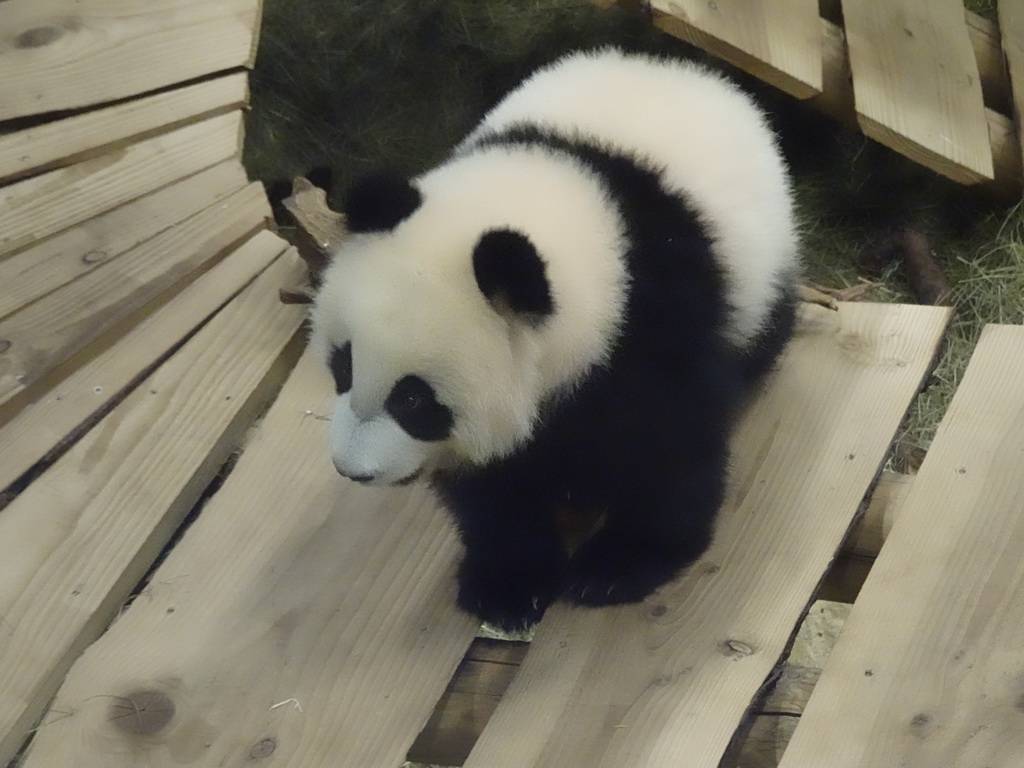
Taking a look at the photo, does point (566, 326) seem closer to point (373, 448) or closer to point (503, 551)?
point (373, 448)

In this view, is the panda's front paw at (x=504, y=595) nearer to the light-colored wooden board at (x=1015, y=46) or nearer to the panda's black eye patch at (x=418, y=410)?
the panda's black eye patch at (x=418, y=410)

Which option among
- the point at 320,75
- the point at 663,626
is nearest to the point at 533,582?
the point at 663,626

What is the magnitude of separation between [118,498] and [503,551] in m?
0.84

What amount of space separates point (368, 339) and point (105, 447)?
924mm

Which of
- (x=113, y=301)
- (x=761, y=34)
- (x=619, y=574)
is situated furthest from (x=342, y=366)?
(x=761, y=34)

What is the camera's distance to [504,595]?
1930 millimetres

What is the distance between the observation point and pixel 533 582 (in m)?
1.99

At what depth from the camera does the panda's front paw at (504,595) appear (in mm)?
1918

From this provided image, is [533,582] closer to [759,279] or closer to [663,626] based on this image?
[663,626]

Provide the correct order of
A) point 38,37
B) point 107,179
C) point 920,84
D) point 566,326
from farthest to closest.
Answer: point 920,84, point 38,37, point 107,179, point 566,326

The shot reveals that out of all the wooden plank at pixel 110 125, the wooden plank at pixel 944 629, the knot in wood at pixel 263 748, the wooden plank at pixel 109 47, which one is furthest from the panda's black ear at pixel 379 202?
the wooden plank at pixel 109 47

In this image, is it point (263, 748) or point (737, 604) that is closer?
point (263, 748)

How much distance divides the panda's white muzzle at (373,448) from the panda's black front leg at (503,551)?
9.7 inches

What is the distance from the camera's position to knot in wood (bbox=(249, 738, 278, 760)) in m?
1.71
